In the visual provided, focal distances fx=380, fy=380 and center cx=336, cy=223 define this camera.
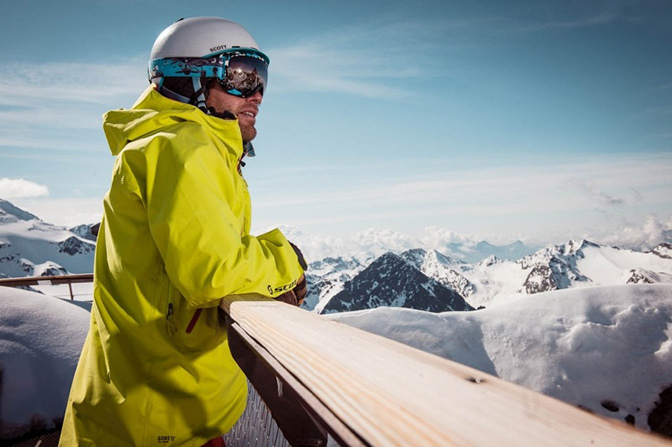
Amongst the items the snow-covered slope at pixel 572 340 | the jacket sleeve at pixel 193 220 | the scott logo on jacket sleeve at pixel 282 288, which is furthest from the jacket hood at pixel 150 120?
the snow-covered slope at pixel 572 340

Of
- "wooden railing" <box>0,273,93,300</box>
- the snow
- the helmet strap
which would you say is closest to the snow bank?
the snow

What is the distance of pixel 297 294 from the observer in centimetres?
197

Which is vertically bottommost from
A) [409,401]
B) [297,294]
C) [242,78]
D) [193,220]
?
[297,294]

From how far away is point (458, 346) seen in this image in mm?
5344

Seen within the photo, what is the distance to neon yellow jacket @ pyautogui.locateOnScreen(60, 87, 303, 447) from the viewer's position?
1366 mm

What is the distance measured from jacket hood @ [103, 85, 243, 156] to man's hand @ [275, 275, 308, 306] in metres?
0.72

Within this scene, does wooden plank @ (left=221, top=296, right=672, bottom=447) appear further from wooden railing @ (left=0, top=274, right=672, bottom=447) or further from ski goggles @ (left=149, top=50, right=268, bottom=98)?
ski goggles @ (left=149, top=50, right=268, bottom=98)

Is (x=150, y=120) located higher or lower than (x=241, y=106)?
lower

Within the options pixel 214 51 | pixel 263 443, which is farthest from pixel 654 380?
pixel 214 51

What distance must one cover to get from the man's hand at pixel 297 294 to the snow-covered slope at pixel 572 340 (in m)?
2.97

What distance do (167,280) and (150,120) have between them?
2.33ft

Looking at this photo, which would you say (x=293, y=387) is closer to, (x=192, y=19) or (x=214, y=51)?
(x=214, y=51)

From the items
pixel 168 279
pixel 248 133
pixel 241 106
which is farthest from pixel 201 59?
pixel 168 279

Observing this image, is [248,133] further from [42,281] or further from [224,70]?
[42,281]
